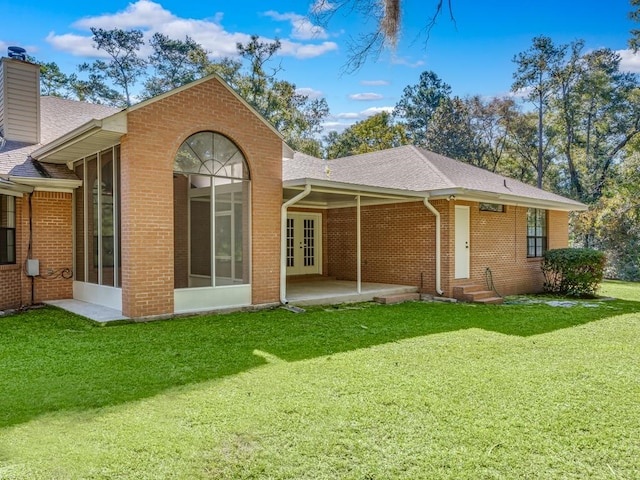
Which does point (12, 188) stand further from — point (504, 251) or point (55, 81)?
point (55, 81)

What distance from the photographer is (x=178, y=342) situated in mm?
6539

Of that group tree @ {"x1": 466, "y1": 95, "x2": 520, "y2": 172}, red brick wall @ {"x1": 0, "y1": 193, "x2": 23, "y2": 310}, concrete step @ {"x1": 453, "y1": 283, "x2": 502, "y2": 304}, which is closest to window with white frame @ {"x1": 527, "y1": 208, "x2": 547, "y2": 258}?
concrete step @ {"x1": 453, "y1": 283, "x2": 502, "y2": 304}

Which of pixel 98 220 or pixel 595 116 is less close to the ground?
pixel 595 116

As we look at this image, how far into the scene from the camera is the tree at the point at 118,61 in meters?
28.5

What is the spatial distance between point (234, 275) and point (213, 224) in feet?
3.62

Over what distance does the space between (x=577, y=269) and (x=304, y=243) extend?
7994 millimetres

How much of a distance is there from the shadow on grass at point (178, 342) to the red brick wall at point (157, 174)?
2.20 ft

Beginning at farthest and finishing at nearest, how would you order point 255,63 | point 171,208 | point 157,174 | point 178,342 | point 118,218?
1. point 255,63
2. point 118,218
3. point 171,208
4. point 157,174
5. point 178,342

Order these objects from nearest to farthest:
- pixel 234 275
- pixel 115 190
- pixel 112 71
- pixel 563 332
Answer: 1. pixel 563 332
2. pixel 115 190
3. pixel 234 275
4. pixel 112 71

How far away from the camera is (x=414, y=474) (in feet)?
9.86

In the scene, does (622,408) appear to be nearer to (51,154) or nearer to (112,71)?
(51,154)

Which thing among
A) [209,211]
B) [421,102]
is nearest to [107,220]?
[209,211]

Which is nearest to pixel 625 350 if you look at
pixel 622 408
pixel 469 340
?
pixel 469 340

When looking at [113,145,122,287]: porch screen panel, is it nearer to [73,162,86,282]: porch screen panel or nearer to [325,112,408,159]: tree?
[73,162,86,282]: porch screen panel
